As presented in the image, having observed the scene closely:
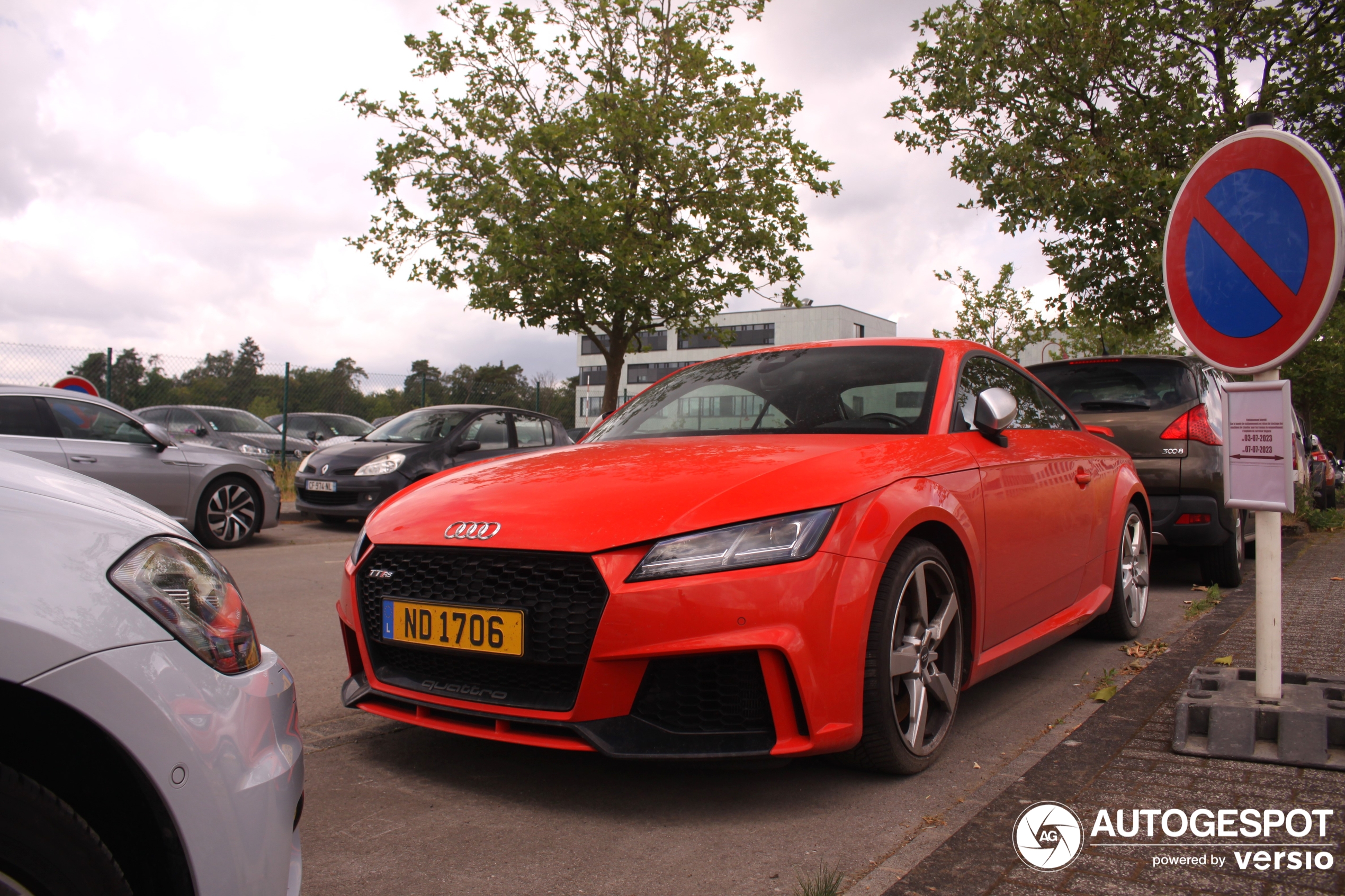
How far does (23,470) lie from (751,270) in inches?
685

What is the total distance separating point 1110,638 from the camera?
201 inches

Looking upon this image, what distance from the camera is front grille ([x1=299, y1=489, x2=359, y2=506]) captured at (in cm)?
1106

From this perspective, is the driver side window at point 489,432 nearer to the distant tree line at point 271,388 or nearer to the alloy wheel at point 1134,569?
the distant tree line at point 271,388

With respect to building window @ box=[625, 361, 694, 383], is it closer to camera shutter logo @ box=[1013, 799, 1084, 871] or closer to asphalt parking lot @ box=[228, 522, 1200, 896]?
asphalt parking lot @ box=[228, 522, 1200, 896]

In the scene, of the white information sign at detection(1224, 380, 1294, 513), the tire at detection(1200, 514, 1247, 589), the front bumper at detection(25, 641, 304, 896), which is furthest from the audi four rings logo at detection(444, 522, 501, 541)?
the tire at detection(1200, 514, 1247, 589)

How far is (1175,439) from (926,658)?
4559mm

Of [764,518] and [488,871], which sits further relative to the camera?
[764,518]

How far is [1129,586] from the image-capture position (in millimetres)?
5113

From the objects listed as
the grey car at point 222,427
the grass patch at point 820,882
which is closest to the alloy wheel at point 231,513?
the grey car at point 222,427

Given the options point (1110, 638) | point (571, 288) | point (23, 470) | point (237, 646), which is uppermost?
point (571, 288)

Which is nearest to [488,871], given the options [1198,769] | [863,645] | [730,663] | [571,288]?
[730,663]

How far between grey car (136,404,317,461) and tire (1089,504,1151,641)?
15468 millimetres

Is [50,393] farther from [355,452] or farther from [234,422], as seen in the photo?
[234,422]

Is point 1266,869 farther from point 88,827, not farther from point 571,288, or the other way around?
point 571,288
